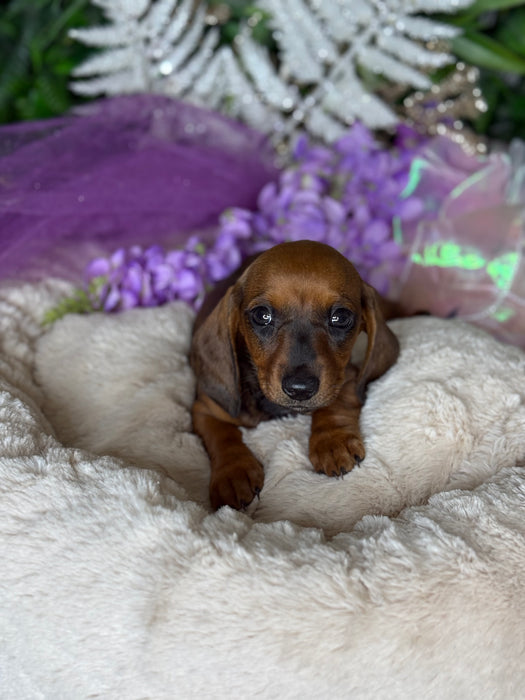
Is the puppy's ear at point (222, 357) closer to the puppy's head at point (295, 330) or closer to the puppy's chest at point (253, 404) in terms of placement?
the puppy's head at point (295, 330)

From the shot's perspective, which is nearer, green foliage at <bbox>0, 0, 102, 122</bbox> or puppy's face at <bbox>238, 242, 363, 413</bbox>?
puppy's face at <bbox>238, 242, 363, 413</bbox>

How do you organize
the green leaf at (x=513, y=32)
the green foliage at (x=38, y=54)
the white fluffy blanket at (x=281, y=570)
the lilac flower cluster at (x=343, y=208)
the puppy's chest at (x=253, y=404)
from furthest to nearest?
1. the green leaf at (x=513, y=32)
2. the green foliage at (x=38, y=54)
3. the lilac flower cluster at (x=343, y=208)
4. the puppy's chest at (x=253, y=404)
5. the white fluffy blanket at (x=281, y=570)

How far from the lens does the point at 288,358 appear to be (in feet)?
7.03

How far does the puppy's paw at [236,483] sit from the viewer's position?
210cm

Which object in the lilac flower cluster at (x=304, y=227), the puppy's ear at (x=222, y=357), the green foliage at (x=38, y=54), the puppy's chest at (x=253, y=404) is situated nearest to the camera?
the puppy's ear at (x=222, y=357)

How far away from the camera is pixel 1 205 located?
2.94m

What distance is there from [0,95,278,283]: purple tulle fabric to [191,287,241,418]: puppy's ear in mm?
1065

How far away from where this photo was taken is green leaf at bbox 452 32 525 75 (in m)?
3.76

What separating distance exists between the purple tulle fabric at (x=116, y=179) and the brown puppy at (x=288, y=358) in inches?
41.8

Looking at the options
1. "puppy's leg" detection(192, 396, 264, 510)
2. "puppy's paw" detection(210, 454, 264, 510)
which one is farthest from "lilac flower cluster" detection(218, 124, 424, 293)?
"puppy's paw" detection(210, 454, 264, 510)

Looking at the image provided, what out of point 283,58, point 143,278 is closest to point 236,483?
point 143,278

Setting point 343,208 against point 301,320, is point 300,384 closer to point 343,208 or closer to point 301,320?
point 301,320

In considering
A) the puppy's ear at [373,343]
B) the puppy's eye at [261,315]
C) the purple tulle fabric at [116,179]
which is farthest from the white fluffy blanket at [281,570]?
the purple tulle fabric at [116,179]

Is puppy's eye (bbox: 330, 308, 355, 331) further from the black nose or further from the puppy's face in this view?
the black nose
